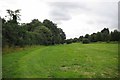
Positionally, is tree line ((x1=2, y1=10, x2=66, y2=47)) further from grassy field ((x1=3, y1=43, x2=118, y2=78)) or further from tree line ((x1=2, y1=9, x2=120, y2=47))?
grassy field ((x1=3, y1=43, x2=118, y2=78))

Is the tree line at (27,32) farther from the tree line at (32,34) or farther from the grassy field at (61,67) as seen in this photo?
the grassy field at (61,67)

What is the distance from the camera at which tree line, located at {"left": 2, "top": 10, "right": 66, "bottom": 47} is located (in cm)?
5525

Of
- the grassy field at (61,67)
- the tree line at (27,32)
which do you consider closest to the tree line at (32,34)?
the tree line at (27,32)

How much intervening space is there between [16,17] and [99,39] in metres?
76.3

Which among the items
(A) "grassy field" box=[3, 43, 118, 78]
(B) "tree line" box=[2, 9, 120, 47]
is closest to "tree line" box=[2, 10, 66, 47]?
(B) "tree line" box=[2, 9, 120, 47]

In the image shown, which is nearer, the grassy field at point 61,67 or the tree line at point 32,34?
the grassy field at point 61,67

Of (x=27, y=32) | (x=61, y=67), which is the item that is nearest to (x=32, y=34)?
(x=27, y=32)

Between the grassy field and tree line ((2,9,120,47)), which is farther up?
tree line ((2,9,120,47))

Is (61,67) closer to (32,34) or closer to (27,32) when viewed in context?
(27,32)

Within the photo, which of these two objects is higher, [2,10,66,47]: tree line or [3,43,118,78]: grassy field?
[2,10,66,47]: tree line

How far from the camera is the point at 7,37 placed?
55.4 meters

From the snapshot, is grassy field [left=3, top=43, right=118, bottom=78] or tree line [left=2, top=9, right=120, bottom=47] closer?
grassy field [left=3, top=43, right=118, bottom=78]

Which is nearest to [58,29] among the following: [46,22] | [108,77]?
[46,22]

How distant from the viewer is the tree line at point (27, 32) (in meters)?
55.2
